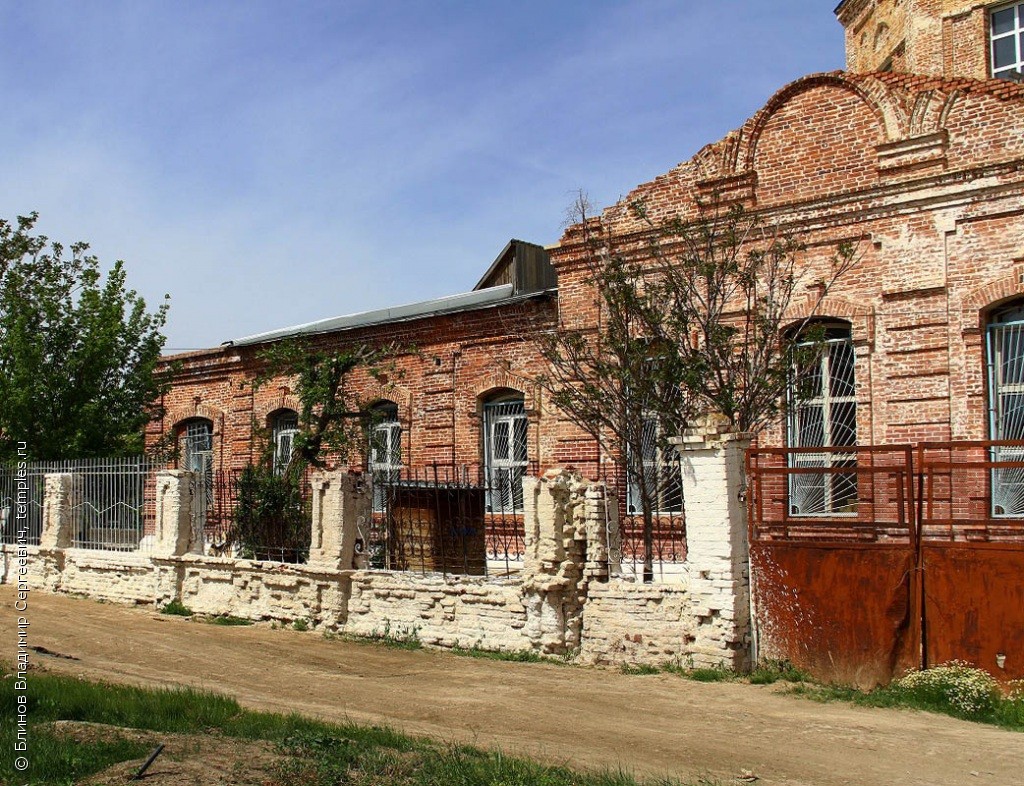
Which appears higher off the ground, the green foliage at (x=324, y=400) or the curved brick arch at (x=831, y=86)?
the curved brick arch at (x=831, y=86)

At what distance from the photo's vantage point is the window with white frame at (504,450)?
1583 cm

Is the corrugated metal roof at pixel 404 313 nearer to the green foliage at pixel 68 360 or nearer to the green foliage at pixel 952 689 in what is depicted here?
the green foliage at pixel 68 360

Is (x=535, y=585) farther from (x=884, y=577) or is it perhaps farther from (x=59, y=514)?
(x=59, y=514)

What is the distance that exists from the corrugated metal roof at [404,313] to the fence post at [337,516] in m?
4.84

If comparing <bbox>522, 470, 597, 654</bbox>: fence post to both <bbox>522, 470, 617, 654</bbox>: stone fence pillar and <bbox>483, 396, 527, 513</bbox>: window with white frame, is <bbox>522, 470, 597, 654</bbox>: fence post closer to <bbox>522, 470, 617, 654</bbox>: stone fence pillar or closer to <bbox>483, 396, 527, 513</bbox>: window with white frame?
<bbox>522, 470, 617, 654</bbox>: stone fence pillar

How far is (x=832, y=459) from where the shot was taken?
41.1ft

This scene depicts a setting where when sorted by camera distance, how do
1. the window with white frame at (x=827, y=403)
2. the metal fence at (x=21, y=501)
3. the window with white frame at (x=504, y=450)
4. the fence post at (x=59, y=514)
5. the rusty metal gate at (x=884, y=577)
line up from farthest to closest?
the metal fence at (x=21, y=501) → the window with white frame at (x=504, y=450) → the fence post at (x=59, y=514) → the window with white frame at (x=827, y=403) → the rusty metal gate at (x=884, y=577)

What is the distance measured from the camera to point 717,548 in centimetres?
908

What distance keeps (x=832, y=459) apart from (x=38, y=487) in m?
12.4

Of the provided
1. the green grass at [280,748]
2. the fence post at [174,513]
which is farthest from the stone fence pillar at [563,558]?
the fence post at [174,513]

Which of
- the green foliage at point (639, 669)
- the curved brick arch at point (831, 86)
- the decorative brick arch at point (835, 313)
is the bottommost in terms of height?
the green foliage at point (639, 669)

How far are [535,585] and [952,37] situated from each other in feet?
44.9

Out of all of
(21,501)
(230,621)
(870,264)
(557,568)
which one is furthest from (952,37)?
(21,501)

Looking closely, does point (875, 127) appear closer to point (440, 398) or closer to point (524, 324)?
point (524, 324)
